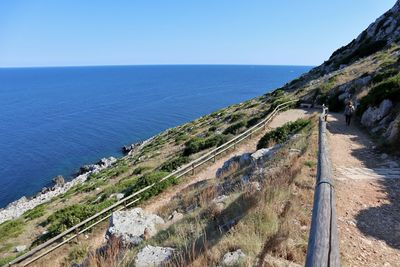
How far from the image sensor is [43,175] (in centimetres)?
5409

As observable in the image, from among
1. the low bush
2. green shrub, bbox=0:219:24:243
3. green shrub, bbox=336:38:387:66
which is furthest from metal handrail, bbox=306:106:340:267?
green shrub, bbox=336:38:387:66

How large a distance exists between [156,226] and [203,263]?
5.14m

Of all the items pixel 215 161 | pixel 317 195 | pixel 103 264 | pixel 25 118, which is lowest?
pixel 25 118

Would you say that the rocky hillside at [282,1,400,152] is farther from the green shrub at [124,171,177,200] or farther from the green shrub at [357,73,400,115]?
the green shrub at [124,171,177,200]

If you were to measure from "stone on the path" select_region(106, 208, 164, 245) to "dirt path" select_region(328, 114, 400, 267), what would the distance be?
5111 mm

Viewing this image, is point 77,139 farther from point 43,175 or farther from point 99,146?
point 43,175

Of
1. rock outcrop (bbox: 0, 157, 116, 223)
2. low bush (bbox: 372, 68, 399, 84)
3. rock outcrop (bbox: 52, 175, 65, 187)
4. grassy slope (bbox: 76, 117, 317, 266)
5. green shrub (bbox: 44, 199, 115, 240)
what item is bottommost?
rock outcrop (bbox: 52, 175, 65, 187)

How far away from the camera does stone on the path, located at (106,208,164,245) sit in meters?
9.05

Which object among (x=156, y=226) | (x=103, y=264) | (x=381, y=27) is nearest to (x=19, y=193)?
(x=156, y=226)

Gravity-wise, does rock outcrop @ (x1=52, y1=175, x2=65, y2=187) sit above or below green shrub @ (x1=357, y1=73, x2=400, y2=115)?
below

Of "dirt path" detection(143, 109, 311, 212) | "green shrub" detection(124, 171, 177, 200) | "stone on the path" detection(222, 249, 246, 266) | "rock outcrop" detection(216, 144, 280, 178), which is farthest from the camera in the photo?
"green shrub" detection(124, 171, 177, 200)

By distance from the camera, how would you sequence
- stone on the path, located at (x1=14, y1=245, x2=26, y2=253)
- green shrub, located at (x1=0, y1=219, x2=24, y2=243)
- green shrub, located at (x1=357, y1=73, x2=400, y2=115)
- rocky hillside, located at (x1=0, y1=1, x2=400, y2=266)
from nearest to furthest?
rocky hillside, located at (x1=0, y1=1, x2=400, y2=266), stone on the path, located at (x1=14, y1=245, x2=26, y2=253), green shrub, located at (x1=0, y1=219, x2=24, y2=243), green shrub, located at (x1=357, y1=73, x2=400, y2=115)

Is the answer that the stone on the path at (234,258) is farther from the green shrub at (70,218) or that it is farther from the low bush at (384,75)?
the low bush at (384,75)

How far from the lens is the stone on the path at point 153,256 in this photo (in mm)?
5950
